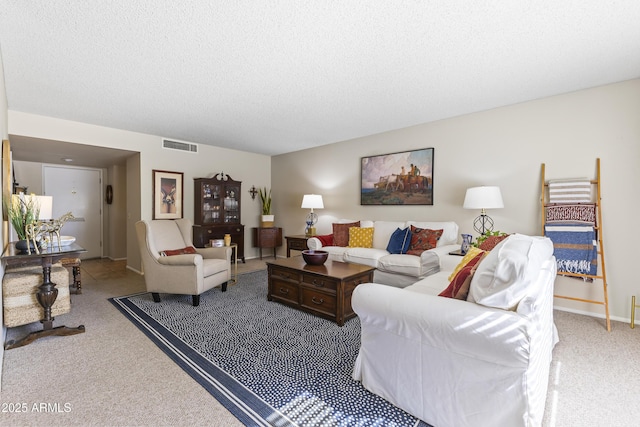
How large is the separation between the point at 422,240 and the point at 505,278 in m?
2.66

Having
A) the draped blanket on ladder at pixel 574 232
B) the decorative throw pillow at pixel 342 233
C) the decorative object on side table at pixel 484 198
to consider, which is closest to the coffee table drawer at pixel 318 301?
the decorative throw pillow at pixel 342 233

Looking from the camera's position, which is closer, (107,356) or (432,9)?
(432,9)

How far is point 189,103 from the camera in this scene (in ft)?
11.5

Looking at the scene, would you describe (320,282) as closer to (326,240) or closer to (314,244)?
(314,244)

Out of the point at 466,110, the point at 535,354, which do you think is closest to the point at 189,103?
the point at 466,110

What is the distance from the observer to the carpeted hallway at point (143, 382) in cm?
161

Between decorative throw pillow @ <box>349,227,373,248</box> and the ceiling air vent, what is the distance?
3.34 meters

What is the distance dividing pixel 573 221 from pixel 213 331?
383 centimetres

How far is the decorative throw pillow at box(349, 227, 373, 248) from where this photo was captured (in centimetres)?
463

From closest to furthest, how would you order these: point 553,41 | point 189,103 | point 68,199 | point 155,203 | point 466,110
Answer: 1. point 553,41
2. point 189,103
3. point 466,110
4. point 155,203
5. point 68,199

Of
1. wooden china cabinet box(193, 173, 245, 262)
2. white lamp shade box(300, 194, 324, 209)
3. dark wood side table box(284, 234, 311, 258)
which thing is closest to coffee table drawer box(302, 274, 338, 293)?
dark wood side table box(284, 234, 311, 258)

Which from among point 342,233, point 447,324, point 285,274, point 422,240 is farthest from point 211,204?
point 447,324

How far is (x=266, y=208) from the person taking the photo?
21.3 ft

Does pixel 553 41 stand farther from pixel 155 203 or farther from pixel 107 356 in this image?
pixel 155 203
